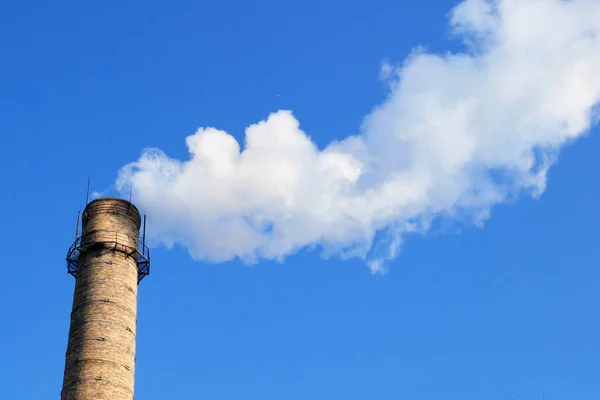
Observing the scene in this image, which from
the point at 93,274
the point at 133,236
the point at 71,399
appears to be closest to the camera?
the point at 71,399

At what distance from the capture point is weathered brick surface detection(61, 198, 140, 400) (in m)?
29.1

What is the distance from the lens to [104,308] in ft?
100

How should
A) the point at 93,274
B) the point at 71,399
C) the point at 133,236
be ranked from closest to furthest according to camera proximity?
the point at 71,399, the point at 93,274, the point at 133,236

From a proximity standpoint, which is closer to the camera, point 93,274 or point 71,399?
point 71,399

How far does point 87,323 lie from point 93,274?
7.23 ft

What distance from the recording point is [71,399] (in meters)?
28.7

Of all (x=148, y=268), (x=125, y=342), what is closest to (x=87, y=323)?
(x=125, y=342)

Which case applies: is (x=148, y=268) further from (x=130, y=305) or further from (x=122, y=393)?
(x=122, y=393)

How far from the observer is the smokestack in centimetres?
2912

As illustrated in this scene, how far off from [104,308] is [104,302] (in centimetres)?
26

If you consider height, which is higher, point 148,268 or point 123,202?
point 123,202

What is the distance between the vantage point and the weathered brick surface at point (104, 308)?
29094 mm

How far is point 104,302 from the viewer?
30.8 m

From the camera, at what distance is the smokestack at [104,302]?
29.1 metres
